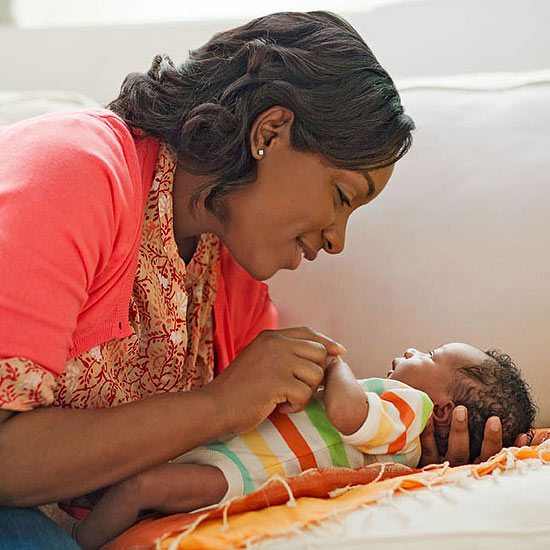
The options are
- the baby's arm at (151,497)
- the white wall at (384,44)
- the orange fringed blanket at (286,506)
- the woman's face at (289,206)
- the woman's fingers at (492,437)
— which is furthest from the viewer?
the white wall at (384,44)

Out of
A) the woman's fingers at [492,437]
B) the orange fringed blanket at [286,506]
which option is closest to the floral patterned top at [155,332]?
the orange fringed blanket at [286,506]

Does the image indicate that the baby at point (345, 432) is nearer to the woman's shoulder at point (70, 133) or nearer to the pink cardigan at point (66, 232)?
the pink cardigan at point (66, 232)

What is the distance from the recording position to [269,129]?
1178 millimetres

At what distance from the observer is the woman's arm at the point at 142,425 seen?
99cm

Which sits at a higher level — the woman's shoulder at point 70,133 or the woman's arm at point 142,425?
the woman's shoulder at point 70,133

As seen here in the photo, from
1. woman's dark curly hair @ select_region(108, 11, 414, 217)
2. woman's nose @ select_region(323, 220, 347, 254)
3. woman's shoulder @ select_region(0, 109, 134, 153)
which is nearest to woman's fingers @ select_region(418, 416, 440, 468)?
woman's nose @ select_region(323, 220, 347, 254)

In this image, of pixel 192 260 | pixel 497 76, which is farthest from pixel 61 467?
pixel 497 76

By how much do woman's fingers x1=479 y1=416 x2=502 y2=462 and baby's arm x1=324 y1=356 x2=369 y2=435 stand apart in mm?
226

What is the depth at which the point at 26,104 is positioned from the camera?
170cm

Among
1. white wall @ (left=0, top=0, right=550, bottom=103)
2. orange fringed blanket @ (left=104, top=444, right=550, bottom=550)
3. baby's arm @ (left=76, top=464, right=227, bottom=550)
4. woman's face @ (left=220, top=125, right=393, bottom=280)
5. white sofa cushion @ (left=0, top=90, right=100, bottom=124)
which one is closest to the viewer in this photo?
orange fringed blanket @ (left=104, top=444, right=550, bottom=550)

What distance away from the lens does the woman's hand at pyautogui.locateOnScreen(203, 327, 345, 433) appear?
1133 mm

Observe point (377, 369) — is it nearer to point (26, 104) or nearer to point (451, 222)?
point (451, 222)

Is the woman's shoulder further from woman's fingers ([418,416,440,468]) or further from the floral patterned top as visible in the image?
woman's fingers ([418,416,440,468])

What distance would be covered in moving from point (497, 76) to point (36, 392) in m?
1.15
